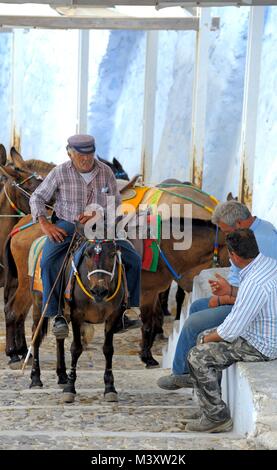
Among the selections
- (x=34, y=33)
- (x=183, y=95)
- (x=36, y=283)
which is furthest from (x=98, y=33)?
(x=36, y=283)

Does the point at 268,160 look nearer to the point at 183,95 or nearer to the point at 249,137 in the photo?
the point at 249,137

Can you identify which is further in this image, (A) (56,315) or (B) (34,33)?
(B) (34,33)

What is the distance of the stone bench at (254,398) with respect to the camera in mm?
5719

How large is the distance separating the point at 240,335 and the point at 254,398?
0.71m

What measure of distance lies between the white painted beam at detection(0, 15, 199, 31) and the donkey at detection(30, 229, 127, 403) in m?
6.91

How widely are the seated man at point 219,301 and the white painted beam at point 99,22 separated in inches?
291

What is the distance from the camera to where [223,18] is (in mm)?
20688

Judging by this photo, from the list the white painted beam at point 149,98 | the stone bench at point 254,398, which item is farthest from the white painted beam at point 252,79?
the stone bench at point 254,398

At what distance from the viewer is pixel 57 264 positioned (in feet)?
27.3

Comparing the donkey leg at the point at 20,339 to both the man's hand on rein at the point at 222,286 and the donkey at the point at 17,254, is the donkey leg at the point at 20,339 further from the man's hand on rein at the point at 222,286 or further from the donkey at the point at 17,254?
the man's hand on rein at the point at 222,286

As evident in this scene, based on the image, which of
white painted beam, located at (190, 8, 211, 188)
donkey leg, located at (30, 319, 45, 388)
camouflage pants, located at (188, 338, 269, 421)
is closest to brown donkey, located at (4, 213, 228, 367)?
donkey leg, located at (30, 319, 45, 388)

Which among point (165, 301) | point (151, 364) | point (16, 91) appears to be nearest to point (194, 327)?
point (151, 364)

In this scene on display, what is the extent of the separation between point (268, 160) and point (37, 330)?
8.77 meters

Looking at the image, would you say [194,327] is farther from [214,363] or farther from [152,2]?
[152,2]
